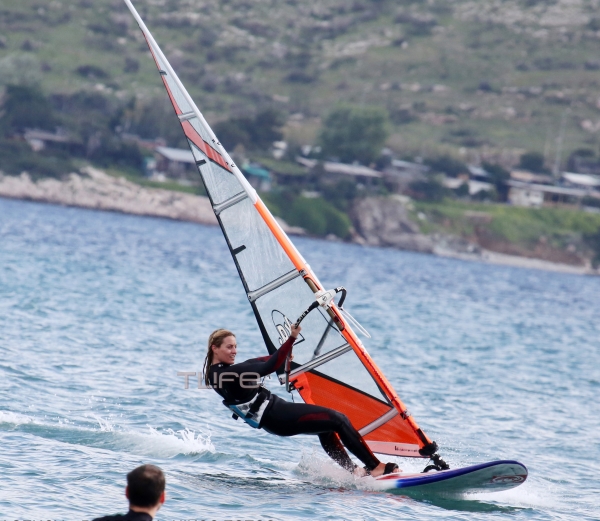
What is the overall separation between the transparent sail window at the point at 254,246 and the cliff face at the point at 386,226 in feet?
212

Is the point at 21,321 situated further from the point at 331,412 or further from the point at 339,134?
the point at 339,134

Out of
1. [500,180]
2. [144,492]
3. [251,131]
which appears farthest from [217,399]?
[500,180]

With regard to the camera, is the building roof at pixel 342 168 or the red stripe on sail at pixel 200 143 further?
the building roof at pixel 342 168

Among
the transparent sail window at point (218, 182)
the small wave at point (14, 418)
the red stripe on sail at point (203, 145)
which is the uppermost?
the red stripe on sail at point (203, 145)

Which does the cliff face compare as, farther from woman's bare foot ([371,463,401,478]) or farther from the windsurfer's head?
the windsurfer's head

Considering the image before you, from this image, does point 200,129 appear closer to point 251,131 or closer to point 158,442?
point 158,442

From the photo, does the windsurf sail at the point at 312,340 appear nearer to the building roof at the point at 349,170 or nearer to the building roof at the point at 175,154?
the building roof at the point at 175,154

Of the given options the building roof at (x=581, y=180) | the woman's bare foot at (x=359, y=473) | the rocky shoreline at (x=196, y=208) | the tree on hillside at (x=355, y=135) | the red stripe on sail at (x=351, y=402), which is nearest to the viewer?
the woman's bare foot at (x=359, y=473)

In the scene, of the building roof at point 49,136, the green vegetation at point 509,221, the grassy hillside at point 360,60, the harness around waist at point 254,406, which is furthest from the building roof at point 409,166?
the harness around waist at point 254,406

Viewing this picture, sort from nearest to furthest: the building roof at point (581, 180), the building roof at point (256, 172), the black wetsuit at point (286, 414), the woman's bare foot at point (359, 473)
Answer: the black wetsuit at point (286, 414)
the woman's bare foot at point (359, 473)
the building roof at point (256, 172)
the building roof at point (581, 180)

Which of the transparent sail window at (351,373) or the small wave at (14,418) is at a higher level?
the transparent sail window at (351,373)

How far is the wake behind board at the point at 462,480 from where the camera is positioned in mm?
8312

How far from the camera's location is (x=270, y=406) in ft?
27.0

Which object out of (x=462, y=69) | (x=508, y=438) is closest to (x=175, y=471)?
(x=508, y=438)
